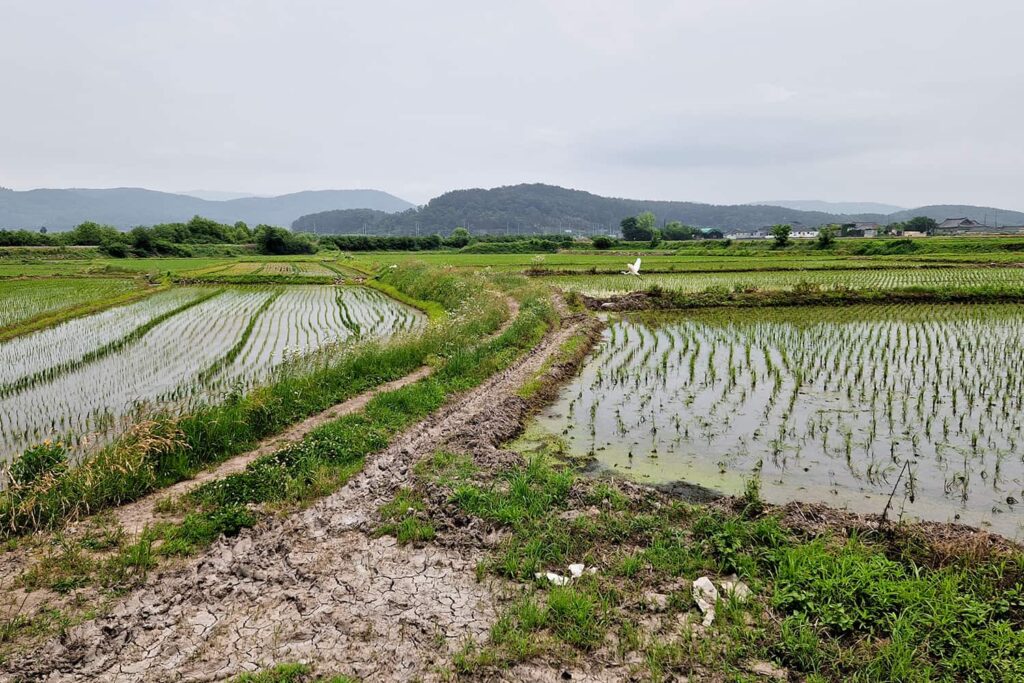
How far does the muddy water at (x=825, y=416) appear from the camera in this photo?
588cm

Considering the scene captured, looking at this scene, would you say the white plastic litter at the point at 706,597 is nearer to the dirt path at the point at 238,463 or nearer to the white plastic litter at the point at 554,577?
the white plastic litter at the point at 554,577

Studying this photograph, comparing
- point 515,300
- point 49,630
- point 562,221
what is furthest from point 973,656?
point 562,221

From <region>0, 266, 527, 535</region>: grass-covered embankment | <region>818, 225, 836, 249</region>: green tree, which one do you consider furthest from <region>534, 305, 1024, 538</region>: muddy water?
<region>818, 225, 836, 249</region>: green tree

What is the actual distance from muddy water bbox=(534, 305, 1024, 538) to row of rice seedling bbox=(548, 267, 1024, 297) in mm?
8162

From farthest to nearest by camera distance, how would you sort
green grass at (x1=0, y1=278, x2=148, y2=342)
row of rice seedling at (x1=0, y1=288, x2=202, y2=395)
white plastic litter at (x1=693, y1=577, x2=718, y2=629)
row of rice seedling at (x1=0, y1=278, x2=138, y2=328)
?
row of rice seedling at (x1=0, y1=278, x2=138, y2=328) < green grass at (x1=0, y1=278, x2=148, y2=342) < row of rice seedling at (x1=0, y1=288, x2=202, y2=395) < white plastic litter at (x1=693, y1=577, x2=718, y2=629)

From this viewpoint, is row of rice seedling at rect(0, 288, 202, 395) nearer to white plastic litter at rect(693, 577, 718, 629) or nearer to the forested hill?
white plastic litter at rect(693, 577, 718, 629)

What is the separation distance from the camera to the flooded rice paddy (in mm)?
8117

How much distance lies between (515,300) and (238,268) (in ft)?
91.8

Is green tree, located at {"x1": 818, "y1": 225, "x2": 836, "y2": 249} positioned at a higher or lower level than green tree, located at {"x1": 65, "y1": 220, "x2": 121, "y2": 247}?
lower

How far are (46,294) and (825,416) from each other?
2807 centimetres

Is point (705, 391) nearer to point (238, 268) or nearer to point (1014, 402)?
point (1014, 402)

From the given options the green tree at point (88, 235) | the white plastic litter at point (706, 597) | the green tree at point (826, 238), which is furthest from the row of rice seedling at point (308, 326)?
the green tree at point (88, 235)

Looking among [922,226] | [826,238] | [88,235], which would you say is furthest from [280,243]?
[922,226]

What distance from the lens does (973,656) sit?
10.6 feet
